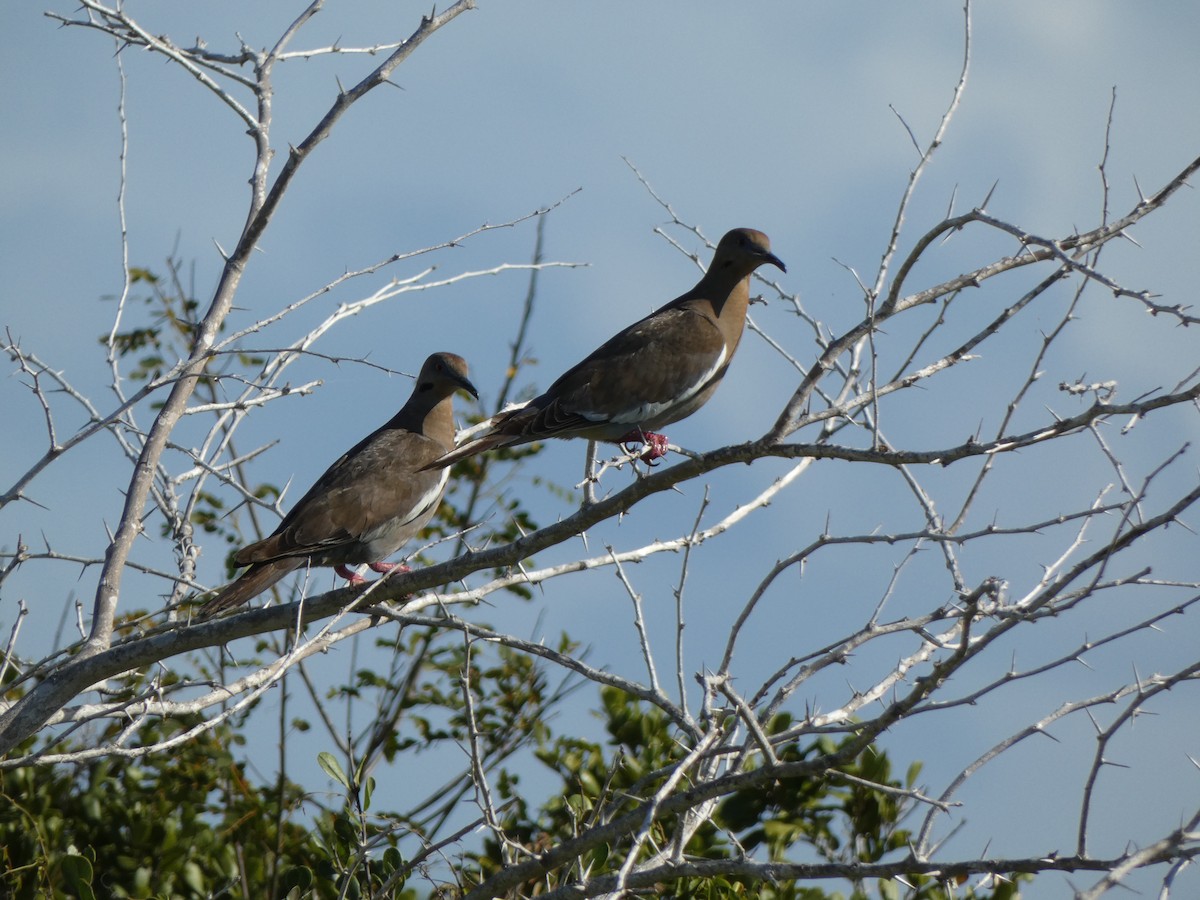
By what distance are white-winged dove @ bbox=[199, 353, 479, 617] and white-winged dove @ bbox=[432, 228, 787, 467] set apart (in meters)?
0.44

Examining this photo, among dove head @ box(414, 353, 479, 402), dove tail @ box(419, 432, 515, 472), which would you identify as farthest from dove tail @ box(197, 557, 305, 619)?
dove head @ box(414, 353, 479, 402)

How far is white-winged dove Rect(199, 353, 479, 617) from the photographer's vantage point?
5750 mm

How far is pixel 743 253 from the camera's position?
666 cm

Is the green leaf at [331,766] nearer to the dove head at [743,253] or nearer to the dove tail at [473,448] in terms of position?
the dove tail at [473,448]

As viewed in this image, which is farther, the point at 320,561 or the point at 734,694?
the point at 320,561

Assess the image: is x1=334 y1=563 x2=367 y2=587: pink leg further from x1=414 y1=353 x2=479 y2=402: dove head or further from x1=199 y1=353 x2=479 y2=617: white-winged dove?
x1=414 y1=353 x2=479 y2=402: dove head

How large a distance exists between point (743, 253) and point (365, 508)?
2.30 metres

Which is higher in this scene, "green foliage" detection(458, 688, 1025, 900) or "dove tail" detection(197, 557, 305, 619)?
"dove tail" detection(197, 557, 305, 619)

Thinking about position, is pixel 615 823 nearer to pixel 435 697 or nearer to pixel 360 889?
pixel 360 889

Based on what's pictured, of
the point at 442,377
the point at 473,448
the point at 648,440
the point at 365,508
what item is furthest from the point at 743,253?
the point at 365,508

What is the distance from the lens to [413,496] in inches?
250

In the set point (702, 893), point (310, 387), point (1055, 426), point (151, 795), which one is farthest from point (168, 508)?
point (1055, 426)

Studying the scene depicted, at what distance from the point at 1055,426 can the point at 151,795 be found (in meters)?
4.82

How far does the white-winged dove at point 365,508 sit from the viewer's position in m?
5.75
